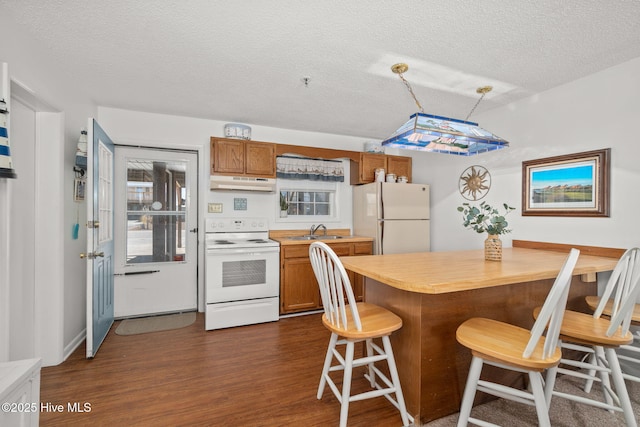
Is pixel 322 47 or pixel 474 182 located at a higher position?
pixel 322 47

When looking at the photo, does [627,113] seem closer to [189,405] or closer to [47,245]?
[189,405]

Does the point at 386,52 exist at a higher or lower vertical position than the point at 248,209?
higher

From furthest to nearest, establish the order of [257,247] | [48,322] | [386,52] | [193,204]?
[193,204] → [257,247] → [48,322] → [386,52]

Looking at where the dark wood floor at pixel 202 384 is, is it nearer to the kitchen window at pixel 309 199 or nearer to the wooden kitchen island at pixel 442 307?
the wooden kitchen island at pixel 442 307

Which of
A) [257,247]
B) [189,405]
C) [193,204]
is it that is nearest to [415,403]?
[189,405]

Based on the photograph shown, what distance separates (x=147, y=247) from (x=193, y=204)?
2.40ft

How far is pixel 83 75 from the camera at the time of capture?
8.14 ft

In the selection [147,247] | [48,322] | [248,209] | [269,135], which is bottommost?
[48,322]

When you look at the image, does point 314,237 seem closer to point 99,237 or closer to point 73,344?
point 99,237

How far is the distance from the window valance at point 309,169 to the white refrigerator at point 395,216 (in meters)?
Result: 0.47

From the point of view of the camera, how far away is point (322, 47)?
2.06 metres

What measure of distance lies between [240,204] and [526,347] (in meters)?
3.28

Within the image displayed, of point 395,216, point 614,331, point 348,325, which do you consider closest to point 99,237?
point 348,325

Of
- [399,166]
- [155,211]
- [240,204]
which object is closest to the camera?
[155,211]
